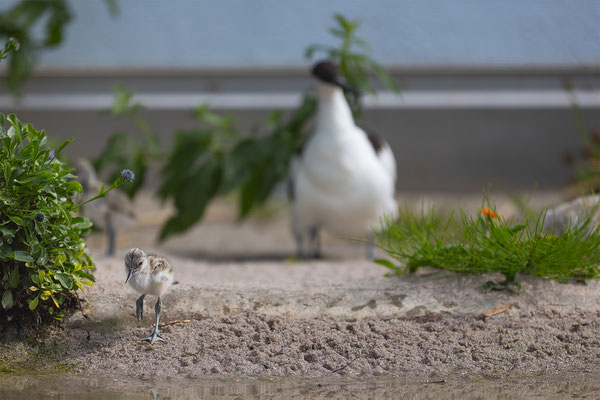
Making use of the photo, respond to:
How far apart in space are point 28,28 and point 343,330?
5103 millimetres

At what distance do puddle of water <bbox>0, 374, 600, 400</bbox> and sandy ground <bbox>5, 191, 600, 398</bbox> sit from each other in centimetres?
6

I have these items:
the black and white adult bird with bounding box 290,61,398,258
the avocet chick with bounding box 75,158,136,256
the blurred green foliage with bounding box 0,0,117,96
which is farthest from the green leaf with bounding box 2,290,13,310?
the blurred green foliage with bounding box 0,0,117,96

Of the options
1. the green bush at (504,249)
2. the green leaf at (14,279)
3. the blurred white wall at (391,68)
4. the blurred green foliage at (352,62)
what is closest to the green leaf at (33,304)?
the green leaf at (14,279)

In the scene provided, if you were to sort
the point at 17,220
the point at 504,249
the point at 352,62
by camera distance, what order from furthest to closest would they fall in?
the point at 352,62 < the point at 504,249 < the point at 17,220

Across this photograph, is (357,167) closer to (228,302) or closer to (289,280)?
(289,280)

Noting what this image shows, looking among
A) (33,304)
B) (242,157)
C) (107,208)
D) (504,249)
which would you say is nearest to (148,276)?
(33,304)

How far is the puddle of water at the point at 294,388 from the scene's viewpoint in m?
2.37

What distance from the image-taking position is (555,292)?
3.13 meters

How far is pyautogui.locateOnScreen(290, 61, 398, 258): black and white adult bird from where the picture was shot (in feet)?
17.2

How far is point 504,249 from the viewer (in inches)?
120

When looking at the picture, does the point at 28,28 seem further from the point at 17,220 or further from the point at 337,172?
the point at 17,220

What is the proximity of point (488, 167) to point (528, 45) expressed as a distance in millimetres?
1279

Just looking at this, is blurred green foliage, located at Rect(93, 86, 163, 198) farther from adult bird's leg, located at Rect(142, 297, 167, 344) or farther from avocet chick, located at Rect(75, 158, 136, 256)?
adult bird's leg, located at Rect(142, 297, 167, 344)

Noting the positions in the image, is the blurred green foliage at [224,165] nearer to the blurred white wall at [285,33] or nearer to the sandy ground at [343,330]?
the blurred white wall at [285,33]
